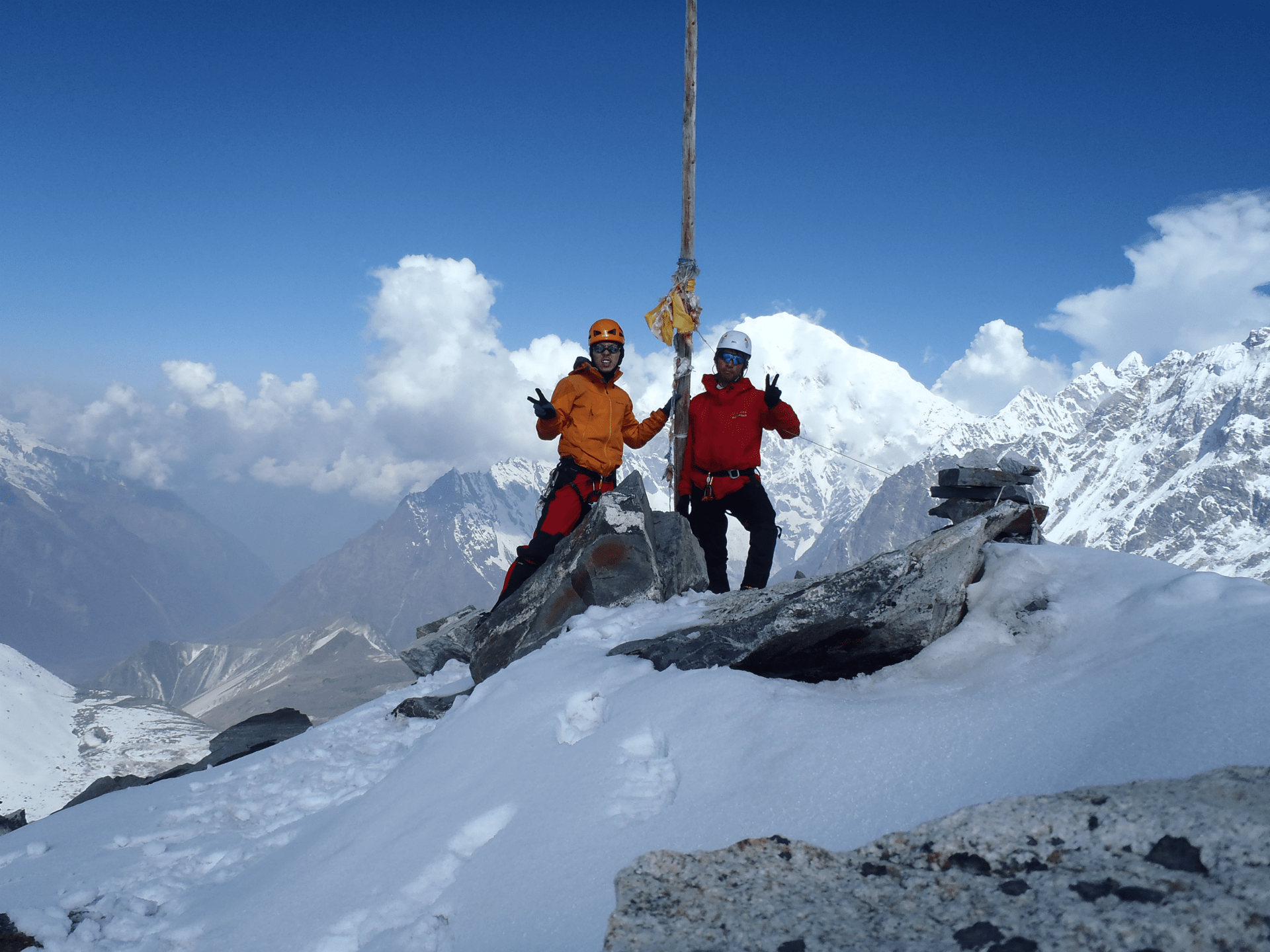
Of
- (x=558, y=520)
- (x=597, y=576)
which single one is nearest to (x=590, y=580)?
(x=597, y=576)

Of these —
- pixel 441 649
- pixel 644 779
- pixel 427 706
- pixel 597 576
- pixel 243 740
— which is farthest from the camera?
pixel 243 740

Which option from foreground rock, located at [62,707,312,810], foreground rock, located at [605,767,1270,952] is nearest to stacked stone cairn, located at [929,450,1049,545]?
foreground rock, located at [605,767,1270,952]

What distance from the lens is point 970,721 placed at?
3941 millimetres

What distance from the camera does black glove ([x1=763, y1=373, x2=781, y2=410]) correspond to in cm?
1023

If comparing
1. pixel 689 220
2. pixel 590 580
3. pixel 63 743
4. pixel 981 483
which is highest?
pixel 689 220

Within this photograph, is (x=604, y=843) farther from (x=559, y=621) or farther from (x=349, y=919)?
(x=559, y=621)

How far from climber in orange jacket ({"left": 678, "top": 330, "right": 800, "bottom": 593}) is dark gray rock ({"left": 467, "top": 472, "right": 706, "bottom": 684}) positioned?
3.45 ft

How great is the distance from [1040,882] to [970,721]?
149 cm

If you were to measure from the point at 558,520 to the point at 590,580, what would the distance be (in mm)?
1620

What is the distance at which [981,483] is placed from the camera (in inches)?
427

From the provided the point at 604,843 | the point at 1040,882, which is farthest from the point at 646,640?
the point at 1040,882

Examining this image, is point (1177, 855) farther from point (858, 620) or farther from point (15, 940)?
point (15, 940)

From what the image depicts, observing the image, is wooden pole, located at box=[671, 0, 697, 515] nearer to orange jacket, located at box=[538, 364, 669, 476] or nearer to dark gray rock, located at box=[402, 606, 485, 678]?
orange jacket, located at box=[538, 364, 669, 476]

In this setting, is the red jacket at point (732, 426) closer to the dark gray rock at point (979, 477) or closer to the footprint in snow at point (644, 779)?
the dark gray rock at point (979, 477)
